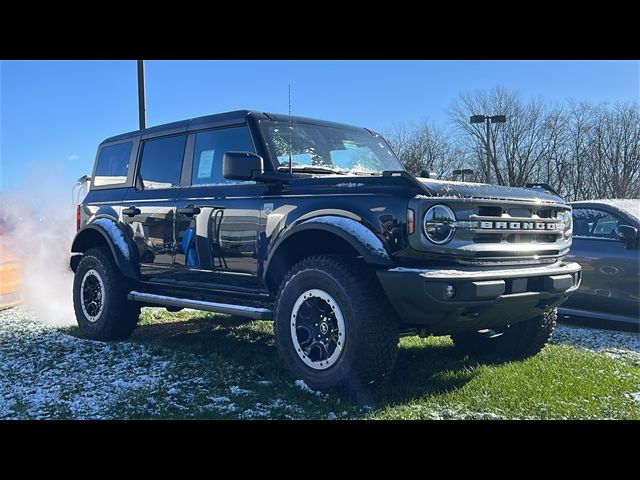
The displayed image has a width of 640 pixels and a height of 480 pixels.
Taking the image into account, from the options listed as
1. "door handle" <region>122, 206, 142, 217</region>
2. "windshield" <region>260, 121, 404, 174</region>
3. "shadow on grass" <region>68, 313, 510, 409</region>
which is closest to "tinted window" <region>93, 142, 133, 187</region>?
"door handle" <region>122, 206, 142, 217</region>

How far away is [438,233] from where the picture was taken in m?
3.82

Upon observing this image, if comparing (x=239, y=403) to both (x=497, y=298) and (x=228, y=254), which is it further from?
(x=497, y=298)

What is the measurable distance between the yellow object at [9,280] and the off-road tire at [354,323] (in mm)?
6029

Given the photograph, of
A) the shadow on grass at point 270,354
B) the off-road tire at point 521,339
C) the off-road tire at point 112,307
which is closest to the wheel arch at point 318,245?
the shadow on grass at point 270,354

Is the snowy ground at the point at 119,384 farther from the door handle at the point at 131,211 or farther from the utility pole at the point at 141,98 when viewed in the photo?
the utility pole at the point at 141,98

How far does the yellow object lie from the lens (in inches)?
335

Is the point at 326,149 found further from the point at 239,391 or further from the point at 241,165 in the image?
the point at 239,391

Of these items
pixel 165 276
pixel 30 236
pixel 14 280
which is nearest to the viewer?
pixel 165 276

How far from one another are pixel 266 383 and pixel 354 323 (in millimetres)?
987

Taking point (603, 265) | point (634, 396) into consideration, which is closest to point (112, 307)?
point (634, 396)

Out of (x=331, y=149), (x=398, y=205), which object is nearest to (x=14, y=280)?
(x=331, y=149)

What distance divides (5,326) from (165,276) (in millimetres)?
2704

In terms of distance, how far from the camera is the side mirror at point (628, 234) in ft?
21.5

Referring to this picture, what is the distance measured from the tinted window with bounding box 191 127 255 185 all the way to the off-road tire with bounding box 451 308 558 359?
250 centimetres
